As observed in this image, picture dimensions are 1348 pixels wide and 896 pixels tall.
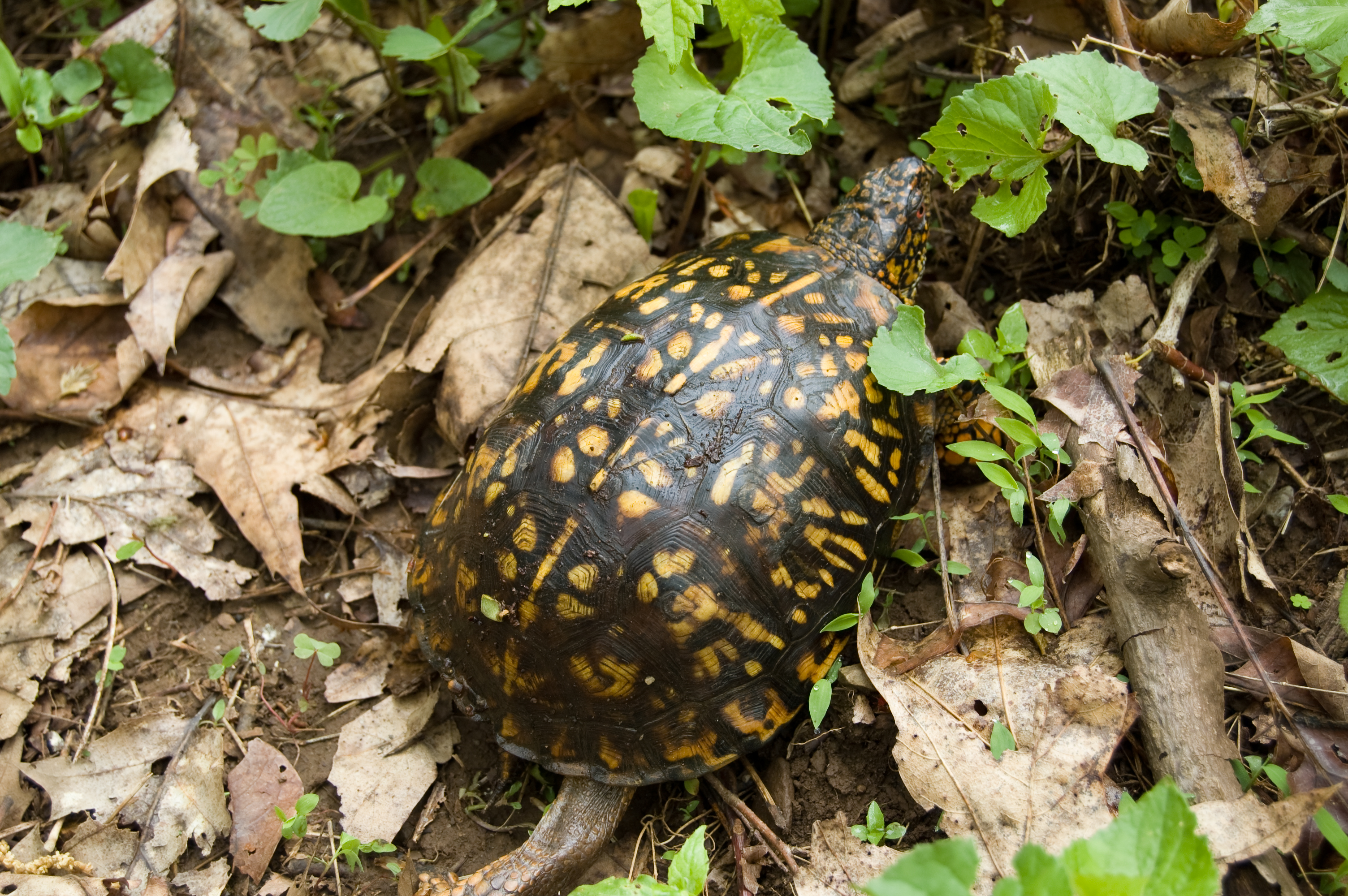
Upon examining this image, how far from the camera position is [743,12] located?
8.09 feet

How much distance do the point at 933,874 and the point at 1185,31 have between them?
2455 millimetres

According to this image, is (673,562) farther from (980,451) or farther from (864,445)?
(980,451)

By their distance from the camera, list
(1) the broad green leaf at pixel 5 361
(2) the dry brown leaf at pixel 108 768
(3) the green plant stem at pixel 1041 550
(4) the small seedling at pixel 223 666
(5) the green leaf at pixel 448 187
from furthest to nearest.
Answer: (5) the green leaf at pixel 448 187 → (4) the small seedling at pixel 223 666 → (1) the broad green leaf at pixel 5 361 → (2) the dry brown leaf at pixel 108 768 → (3) the green plant stem at pixel 1041 550

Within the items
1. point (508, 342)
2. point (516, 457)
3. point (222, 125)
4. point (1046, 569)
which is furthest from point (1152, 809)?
point (222, 125)

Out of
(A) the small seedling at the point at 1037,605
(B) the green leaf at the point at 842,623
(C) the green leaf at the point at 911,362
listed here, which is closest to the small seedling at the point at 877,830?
Result: (B) the green leaf at the point at 842,623

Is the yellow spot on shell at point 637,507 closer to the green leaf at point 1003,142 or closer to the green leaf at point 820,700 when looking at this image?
the green leaf at point 820,700

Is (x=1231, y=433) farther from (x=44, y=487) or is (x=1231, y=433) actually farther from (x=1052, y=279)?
(x=44, y=487)

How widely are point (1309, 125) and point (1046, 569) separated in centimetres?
151

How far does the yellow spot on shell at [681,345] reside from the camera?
7.43 feet

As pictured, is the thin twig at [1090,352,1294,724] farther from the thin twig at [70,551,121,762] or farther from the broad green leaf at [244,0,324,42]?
the thin twig at [70,551,121,762]

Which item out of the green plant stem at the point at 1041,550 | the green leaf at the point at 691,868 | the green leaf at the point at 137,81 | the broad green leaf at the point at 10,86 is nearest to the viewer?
the green leaf at the point at 691,868

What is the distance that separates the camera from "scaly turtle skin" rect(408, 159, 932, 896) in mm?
2104

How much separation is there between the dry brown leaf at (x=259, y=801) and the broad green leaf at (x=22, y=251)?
64.1 inches

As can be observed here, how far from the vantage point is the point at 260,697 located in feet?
8.76
